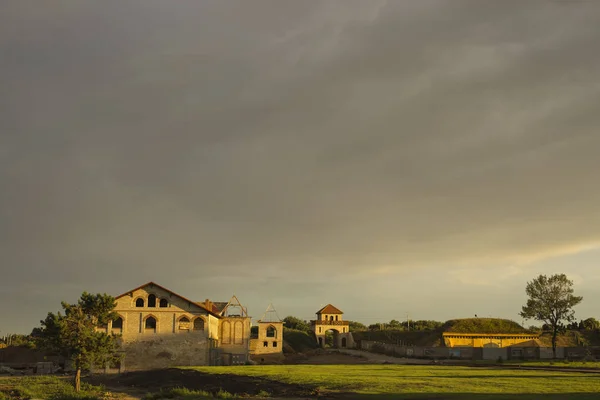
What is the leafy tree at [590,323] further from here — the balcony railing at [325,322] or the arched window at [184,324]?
the arched window at [184,324]

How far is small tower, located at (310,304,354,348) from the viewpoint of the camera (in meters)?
107

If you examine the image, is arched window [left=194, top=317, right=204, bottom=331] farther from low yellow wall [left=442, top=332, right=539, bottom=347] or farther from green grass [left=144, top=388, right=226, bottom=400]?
low yellow wall [left=442, top=332, right=539, bottom=347]

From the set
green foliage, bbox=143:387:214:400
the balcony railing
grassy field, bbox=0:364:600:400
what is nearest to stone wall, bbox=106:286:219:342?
grassy field, bbox=0:364:600:400

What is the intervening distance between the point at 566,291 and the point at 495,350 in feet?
42.8

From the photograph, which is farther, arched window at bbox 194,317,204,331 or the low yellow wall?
the low yellow wall

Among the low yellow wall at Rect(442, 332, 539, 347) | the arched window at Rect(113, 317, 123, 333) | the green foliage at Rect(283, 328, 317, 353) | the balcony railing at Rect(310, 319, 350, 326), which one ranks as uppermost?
the arched window at Rect(113, 317, 123, 333)

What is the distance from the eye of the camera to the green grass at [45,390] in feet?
123

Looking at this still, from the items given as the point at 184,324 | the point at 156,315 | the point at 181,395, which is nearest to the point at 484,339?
the point at 184,324

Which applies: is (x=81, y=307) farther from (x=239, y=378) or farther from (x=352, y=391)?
(x=352, y=391)

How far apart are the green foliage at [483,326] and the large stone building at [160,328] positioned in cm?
4163

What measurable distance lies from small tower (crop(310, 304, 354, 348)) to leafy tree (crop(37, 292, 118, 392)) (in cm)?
6908

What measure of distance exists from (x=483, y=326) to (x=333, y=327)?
29499mm

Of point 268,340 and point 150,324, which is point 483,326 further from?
point 150,324

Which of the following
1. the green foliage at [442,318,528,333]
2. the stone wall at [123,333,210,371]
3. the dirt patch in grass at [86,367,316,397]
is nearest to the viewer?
the dirt patch in grass at [86,367,316,397]
